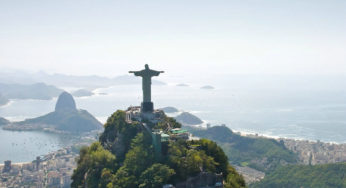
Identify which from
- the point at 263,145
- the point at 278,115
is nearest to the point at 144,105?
the point at 263,145

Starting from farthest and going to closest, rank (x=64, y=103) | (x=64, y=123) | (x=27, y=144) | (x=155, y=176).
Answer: (x=64, y=103)
(x=64, y=123)
(x=27, y=144)
(x=155, y=176)

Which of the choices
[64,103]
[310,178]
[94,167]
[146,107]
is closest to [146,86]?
[146,107]

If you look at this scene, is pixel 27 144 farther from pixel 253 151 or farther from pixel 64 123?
pixel 253 151

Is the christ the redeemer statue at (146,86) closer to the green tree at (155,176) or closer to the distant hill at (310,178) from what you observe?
the green tree at (155,176)

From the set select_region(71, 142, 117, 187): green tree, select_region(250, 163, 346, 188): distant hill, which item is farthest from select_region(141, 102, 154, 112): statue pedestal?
select_region(250, 163, 346, 188): distant hill

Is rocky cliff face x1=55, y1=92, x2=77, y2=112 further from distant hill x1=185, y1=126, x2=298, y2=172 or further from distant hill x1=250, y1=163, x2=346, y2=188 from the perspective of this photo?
distant hill x1=250, y1=163, x2=346, y2=188

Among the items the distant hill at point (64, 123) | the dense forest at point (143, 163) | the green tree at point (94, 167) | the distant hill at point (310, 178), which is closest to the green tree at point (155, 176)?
the dense forest at point (143, 163)

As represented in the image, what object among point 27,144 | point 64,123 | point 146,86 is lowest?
point 27,144

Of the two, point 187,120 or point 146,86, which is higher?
point 146,86
